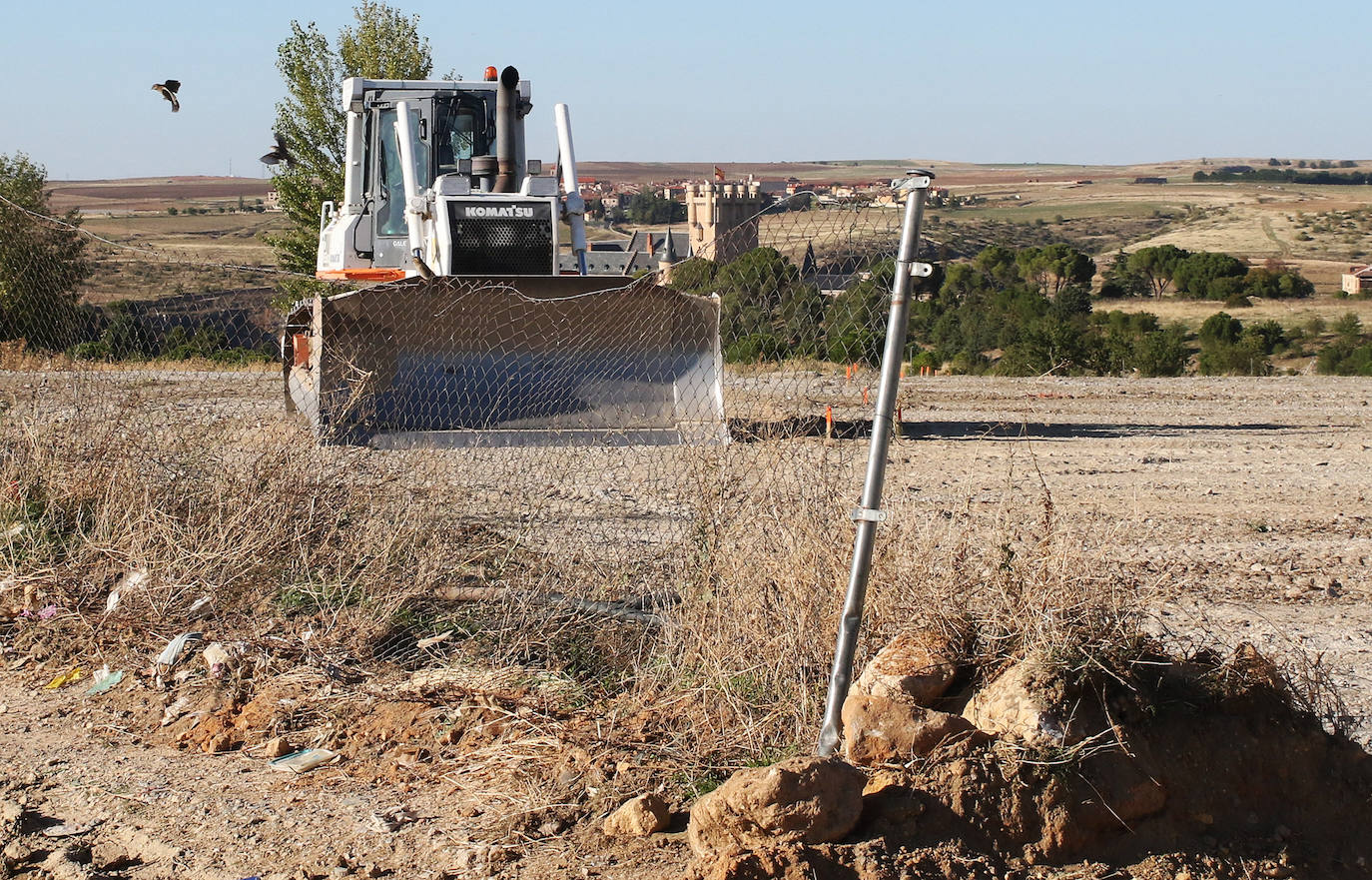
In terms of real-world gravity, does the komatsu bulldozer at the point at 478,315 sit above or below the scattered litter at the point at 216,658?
above

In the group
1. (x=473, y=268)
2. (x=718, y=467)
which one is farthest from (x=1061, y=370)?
(x=718, y=467)

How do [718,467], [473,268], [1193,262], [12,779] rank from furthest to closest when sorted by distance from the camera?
[1193,262] < [473,268] < [718,467] < [12,779]

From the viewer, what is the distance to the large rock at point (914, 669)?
4.05 m

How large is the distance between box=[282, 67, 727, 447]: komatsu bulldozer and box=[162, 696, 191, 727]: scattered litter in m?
4.36

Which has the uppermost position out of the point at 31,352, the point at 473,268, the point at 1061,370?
the point at 473,268

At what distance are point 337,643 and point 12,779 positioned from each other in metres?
1.30

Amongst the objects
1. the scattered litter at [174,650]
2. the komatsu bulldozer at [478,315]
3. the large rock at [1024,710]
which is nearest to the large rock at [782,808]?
the large rock at [1024,710]

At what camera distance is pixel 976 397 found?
17.5 meters

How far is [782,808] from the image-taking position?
3549 mm

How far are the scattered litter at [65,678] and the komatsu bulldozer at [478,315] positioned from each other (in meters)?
3.93

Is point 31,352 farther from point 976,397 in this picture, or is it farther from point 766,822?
point 976,397

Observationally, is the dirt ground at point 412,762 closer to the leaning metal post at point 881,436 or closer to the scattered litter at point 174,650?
the scattered litter at point 174,650

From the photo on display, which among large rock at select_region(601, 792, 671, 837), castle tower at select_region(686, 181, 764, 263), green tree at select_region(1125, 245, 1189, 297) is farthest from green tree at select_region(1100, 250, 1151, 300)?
large rock at select_region(601, 792, 671, 837)

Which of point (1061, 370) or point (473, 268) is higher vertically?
point (473, 268)
